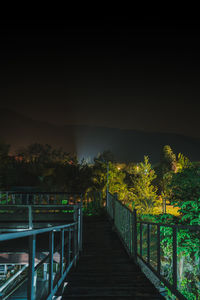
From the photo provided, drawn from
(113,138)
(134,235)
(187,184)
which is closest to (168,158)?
(113,138)

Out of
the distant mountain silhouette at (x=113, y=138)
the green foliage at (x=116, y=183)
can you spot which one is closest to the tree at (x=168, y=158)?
the distant mountain silhouette at (x=113, y=138)

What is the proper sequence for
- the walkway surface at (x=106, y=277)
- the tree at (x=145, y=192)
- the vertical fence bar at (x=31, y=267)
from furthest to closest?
the tree at (x=145, y=192) < the walkway surface at (x=106, y=277) < the vertical fence bar at (x=31, y=267)

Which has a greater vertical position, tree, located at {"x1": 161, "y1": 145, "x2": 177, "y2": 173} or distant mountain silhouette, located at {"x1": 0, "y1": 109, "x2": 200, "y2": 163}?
distant mountain silhouette, located at {"x1": 0, "y1": 109, "x2": 200, "y2": 163}

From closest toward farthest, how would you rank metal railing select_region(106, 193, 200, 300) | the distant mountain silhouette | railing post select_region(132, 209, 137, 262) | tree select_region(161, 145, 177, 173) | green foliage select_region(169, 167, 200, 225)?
metal railing select_region(106, 193, 200, 300) < railing post select_region(132, 209, 137, 262) < green foliage select_region(169, 167, 200, 225) < tree select_region(161, 145, 177, 173) < the distant mountain silhouette

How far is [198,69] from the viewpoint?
134 ft

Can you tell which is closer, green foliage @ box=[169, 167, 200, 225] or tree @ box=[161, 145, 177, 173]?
green foliage @ box=[169, 167, 200, 225]

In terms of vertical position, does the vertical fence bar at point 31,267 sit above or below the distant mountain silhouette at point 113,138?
below

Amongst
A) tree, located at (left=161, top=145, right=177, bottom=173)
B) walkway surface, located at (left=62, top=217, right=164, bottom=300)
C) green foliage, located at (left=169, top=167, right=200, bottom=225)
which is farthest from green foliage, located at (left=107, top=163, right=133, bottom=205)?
tree, located at (left=161, top=145, right=177, bottom=173)

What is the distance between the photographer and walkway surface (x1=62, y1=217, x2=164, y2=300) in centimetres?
411

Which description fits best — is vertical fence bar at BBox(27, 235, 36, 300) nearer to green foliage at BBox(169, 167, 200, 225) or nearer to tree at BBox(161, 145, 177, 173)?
green foliage at BBox(169, 167, 200, 225)

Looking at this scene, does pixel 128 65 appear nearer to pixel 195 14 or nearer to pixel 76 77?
pixel 76 77

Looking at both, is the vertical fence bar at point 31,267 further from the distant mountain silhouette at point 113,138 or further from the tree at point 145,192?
the distant mountain silhouette at point 113,138

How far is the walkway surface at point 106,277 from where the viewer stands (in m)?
4.11

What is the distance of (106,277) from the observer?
5051 mm
